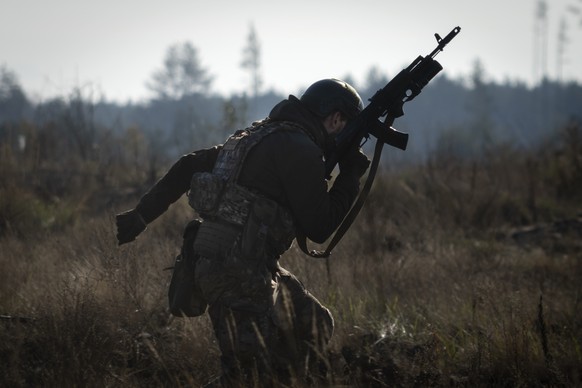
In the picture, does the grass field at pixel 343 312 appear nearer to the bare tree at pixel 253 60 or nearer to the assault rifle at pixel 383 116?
the assault rifle at pixel 383 116

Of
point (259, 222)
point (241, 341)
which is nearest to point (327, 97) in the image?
point (259, 222)

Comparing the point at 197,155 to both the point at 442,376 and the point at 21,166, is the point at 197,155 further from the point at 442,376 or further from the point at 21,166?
the point at 21,166

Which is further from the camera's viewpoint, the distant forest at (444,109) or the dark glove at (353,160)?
the distant forest at (444,109)

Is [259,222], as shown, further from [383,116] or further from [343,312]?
[343,312]

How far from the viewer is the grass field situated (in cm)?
380

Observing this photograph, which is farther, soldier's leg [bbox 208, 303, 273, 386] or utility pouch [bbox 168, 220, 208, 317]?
utility pouch [bbox 168, 220, 208, 317]

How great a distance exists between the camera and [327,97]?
3611 millimetres

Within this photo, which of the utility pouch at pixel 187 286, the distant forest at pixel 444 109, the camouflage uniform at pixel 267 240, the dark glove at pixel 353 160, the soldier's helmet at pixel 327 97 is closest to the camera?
the camouflage uniform at pixel 267 240

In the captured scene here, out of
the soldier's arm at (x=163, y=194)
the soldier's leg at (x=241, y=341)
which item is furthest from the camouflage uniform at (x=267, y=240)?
the soldier's arm at (x=163, y=194)

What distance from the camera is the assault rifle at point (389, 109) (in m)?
3.68

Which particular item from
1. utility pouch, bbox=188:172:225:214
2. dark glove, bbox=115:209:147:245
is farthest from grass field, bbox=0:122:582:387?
utility pouch, bbox=188:172:225:214

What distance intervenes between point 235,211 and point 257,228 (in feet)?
0.50

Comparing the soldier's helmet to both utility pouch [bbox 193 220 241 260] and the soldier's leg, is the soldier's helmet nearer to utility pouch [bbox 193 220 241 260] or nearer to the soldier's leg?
utility pouch [bbox 193 220 241 260]

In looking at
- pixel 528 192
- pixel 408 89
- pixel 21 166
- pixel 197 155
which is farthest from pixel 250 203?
pixel 528 192
